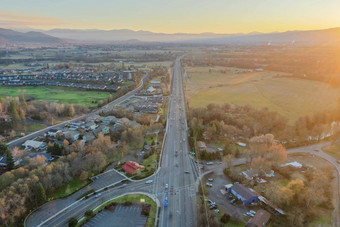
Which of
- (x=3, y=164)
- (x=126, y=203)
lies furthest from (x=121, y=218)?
(x=3, y=164)

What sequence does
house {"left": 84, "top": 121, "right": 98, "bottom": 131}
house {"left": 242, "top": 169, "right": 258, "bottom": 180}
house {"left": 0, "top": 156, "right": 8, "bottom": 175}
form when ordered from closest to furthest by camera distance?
house {"left": 242, "top": 169, "right": 258, "bottom": 180}, house {"left": 0, "top": 156, "right": 8, "bottom": 175}, house {"left": 84, "top": 121, "right": 98, "bottom": 131}

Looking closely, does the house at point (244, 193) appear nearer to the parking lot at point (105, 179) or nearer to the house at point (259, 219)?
the house at point (259, 219)

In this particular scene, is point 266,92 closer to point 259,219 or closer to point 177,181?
point 177,181

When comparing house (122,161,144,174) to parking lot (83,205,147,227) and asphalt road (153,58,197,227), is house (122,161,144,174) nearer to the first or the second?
asphalt road (153,58,197,227)

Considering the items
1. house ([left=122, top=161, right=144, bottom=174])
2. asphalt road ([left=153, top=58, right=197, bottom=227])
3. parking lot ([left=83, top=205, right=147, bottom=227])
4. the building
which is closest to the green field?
the building

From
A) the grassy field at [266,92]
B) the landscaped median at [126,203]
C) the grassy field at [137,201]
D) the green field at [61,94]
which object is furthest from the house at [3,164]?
the grassy field at [266,92]

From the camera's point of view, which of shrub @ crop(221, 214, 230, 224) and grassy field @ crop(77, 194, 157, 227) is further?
grassy field @ crop(77, 194, 157, 227)

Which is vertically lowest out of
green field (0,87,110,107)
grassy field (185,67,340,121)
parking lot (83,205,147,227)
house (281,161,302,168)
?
parking lot (83,205,147,227)

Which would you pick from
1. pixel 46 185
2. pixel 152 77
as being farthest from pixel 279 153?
pixel 152 77
